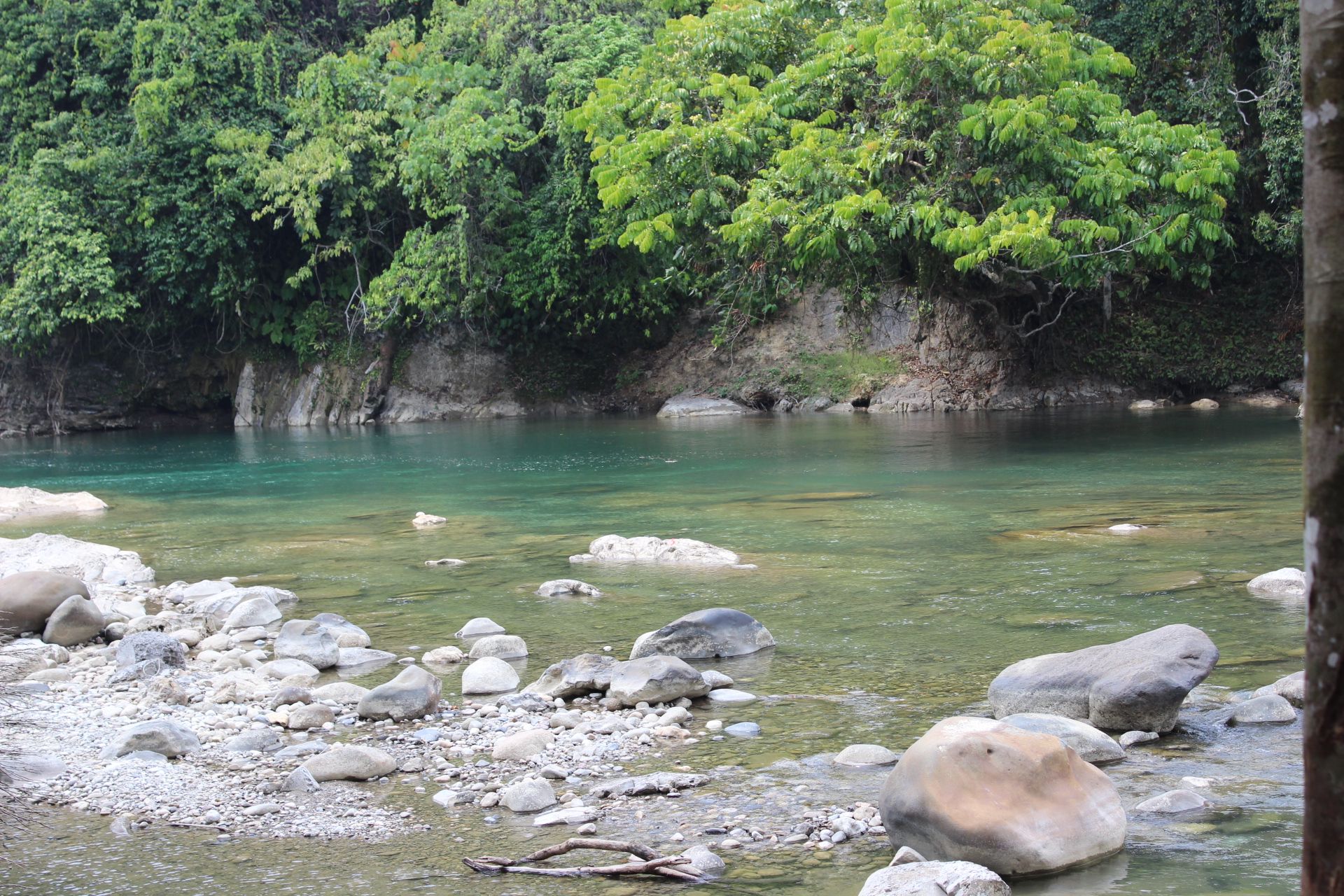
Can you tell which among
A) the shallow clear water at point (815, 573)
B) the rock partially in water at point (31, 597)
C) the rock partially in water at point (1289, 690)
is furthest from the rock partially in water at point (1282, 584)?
the rock partially in water at point (31, 597)

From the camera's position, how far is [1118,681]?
404cm

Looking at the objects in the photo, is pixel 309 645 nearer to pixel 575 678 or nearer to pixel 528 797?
pixel 575 678

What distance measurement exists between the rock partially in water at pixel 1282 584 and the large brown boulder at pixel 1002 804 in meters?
3.27

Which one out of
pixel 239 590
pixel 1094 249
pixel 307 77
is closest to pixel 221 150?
pixel 307 77

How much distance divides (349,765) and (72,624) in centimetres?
310

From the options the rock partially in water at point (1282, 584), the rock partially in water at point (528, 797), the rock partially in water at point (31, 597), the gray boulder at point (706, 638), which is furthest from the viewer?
the rock partially in water at point (31, 597)

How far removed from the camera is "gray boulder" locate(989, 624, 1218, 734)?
3.96 meters

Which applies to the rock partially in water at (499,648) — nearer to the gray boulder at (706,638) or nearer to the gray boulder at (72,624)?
the gray boulder at (706,638)

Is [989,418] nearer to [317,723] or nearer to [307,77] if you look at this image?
[307,77]

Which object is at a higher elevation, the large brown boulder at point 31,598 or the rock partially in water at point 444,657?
the large brown boulder at point 31,598

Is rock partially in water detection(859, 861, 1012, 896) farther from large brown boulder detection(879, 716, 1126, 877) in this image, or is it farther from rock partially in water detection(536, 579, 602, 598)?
rock partially in water detection(536, 579, 602, 598)

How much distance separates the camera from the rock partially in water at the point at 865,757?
3756 mm

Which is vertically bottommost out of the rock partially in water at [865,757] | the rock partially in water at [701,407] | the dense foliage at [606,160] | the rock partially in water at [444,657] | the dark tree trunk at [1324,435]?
the rock partially in water at [444,657]

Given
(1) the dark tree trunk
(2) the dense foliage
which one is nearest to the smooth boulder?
(1) the dark tree trunk
